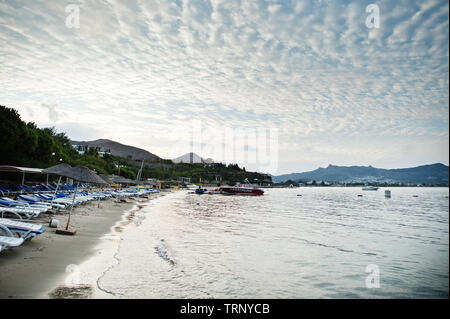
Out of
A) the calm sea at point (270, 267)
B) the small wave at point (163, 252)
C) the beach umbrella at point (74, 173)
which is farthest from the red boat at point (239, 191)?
the beach umbrella at point (74, 173)

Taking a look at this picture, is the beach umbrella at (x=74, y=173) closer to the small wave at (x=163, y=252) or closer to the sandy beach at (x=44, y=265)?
the sandy beach at (x=44, y=265)

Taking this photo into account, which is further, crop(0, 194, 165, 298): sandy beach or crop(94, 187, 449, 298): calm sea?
crop(94, 187, 449, 298): calm sea

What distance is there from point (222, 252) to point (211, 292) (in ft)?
14.9

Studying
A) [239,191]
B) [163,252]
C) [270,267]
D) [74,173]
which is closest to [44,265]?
[163,252]

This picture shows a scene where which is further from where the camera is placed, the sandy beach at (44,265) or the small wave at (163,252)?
the small wave at (163,252)

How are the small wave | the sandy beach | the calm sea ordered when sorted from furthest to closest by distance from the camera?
1. the small wave
2. the calm sea
3. the sandy beach

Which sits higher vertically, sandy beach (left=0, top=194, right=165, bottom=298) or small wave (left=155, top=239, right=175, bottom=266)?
sandy beach (left=0, top=194, right=165, bottom=298)

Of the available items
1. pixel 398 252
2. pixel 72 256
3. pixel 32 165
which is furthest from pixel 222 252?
pixel 32 165

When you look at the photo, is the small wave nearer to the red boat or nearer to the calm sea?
the calm sea

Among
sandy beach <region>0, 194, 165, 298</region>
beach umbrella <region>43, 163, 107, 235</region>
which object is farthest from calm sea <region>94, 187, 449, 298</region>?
beach umbrella <region>43, 163, 107, 235</region>

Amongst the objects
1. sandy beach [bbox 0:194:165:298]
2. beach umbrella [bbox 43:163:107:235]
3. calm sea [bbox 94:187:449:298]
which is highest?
beach umbrella [bbox 43:163:107:235]

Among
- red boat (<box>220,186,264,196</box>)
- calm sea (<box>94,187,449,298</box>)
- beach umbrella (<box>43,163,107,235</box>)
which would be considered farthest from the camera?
red boat (<box>220,186,264,196</box>)

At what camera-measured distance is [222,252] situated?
38.6 ft

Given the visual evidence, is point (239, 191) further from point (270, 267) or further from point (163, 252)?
point (270, 267)
